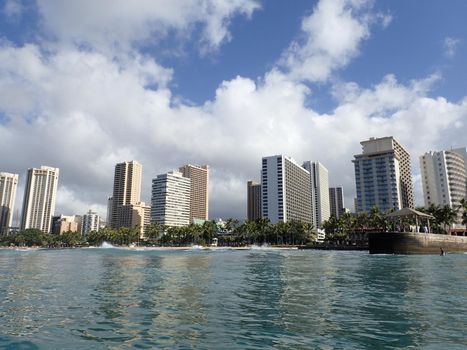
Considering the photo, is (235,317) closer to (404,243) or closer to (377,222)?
(404,243)

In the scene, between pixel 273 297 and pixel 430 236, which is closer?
pixel 273 297

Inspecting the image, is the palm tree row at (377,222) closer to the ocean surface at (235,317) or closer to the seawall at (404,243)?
the seawall at (404,243)

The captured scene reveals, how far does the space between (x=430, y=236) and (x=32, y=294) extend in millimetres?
93523

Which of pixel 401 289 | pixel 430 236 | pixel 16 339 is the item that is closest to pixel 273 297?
pixel 401 289

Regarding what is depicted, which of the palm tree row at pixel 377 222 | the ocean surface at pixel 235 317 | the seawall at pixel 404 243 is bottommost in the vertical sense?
the ocean surface at pixel 235 317

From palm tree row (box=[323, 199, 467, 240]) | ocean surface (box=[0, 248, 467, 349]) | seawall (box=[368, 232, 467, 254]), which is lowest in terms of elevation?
ocean surface (box=[0, 248, 467, 349])

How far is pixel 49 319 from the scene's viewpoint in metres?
16.4

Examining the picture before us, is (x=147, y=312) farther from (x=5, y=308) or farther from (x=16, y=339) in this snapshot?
(x=5, y=308)

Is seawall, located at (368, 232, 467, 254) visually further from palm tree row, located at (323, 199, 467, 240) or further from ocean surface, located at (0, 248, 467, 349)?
ocean surface, located at (0, 248, 467, 349)

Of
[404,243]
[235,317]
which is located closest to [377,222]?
[404,243]

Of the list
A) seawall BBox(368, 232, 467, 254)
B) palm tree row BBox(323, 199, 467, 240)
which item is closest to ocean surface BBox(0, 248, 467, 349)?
seawall BBox(368, 232, 467, 254)

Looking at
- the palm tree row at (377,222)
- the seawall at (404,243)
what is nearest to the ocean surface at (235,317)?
the seawall at (404,243)

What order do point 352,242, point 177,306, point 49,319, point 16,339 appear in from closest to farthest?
point 16,339, point 49,319, point 177,306, point 352,242

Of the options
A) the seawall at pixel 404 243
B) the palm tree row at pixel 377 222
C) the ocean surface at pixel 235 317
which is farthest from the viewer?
the palm tree row at pixel 377 222
